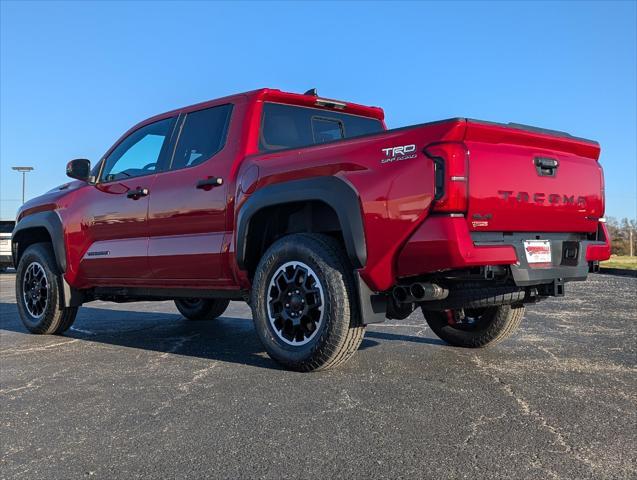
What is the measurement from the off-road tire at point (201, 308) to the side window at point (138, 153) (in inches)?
80.3

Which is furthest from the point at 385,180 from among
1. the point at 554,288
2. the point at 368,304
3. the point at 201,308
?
the point at 201,308

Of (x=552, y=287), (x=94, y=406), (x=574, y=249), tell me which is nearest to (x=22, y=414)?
(x=94, y=406)

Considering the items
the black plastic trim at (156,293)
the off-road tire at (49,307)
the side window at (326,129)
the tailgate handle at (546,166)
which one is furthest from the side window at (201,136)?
the tailgate handle at (546,166)

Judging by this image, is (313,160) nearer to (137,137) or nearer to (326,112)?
(326,112)

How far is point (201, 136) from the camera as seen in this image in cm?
513

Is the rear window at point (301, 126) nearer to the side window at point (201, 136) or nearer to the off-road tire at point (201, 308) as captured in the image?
the side window at point (201, 136)

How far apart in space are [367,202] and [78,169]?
3.55 meters

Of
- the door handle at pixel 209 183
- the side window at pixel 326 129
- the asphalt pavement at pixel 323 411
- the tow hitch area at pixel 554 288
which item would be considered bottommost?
the asphalt pavement at pixel 323 411

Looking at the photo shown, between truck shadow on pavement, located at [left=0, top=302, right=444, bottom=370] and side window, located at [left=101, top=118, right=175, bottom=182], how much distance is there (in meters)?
1.61

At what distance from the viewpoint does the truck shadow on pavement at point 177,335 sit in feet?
16.4

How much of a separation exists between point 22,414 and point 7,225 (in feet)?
59.2

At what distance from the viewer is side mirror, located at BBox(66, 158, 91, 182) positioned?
592 cm

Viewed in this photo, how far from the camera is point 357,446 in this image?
2654mm

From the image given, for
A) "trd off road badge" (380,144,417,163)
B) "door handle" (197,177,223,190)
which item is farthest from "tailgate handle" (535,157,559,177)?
"door handle" (197,177,223,190)
